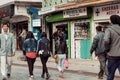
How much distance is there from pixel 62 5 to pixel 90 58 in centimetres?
387

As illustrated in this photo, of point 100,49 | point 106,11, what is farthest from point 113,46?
point 106,11

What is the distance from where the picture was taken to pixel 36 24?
29078mm

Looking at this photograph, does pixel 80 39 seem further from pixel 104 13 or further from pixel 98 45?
pixel 98 45

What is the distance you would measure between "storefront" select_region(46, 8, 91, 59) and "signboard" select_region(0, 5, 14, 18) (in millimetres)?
5536

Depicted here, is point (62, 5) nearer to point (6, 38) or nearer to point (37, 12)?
point (37, 12)

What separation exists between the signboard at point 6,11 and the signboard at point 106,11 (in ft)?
32.4

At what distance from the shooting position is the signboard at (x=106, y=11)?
789 inches

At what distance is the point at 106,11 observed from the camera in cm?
2084

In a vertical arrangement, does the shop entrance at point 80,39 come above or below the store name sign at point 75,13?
below

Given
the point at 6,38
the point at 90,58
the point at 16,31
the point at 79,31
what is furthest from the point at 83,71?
the point at 16,31

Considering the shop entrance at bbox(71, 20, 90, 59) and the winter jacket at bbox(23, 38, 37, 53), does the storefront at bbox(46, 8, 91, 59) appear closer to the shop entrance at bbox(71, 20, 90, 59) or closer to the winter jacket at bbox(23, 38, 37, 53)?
the shop entrance at bbox(71, 20, 90, 59)

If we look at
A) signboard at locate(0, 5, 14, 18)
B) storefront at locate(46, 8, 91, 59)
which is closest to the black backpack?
storefront at locate(46, 8, 91, 59)

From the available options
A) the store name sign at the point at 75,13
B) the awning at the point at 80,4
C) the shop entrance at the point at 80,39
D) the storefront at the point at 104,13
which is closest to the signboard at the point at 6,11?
the awning at the point at 80,4

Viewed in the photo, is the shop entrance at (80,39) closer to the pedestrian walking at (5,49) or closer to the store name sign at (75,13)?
the store name sign at (75,13)
